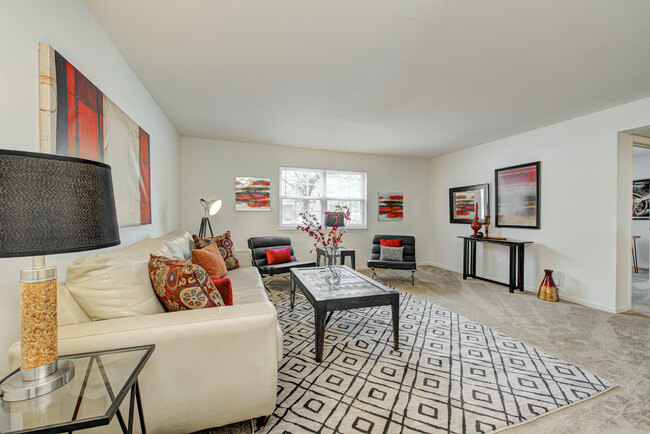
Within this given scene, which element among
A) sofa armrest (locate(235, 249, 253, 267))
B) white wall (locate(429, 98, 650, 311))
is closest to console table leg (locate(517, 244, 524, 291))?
white wall (locate(429, 98, 650, 311))

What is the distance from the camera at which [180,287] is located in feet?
4.95

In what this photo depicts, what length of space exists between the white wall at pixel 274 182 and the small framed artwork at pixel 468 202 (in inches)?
29.4

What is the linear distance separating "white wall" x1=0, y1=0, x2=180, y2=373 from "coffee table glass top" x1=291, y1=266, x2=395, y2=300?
5.23ft

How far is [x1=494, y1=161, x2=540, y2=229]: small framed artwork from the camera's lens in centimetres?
414

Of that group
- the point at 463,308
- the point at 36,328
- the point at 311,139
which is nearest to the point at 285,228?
the point at 311,139

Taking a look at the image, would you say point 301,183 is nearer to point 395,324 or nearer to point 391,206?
point 391,206

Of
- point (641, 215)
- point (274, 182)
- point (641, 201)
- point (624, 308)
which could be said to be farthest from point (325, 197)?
point (641, 215)

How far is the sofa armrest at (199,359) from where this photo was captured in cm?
122

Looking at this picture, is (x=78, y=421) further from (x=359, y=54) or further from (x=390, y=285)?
(x=390, y=285)

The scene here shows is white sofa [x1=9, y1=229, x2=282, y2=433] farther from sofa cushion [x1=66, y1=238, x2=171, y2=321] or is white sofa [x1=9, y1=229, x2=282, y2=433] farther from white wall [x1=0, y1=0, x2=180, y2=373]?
white wall [x1=0, y1=0, x2=180, y2=373]

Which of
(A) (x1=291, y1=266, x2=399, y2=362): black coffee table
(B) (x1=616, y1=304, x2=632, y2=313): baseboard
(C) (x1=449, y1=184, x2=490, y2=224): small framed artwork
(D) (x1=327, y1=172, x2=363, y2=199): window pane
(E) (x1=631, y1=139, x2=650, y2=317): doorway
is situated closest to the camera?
(A) (x1=291, y1=266, x2=399, y2=362): black coffee table

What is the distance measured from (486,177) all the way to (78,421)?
5.60m

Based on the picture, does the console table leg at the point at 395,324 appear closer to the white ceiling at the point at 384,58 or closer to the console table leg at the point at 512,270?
the white ceiling at the point at 384,58

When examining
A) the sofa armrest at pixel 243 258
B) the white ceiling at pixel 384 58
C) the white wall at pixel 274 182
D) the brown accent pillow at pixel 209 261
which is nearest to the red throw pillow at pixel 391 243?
the white wall at pixel 274 182
